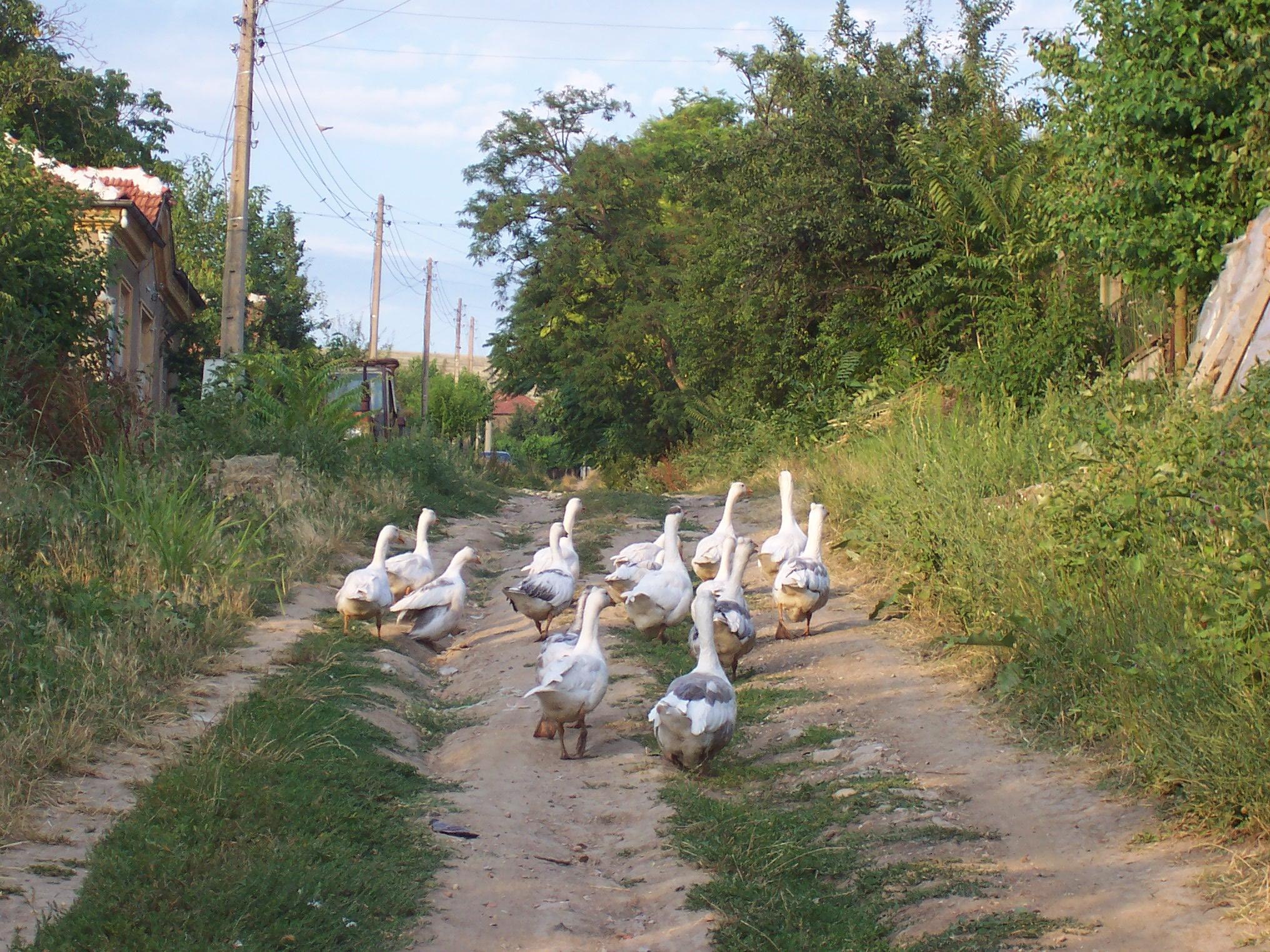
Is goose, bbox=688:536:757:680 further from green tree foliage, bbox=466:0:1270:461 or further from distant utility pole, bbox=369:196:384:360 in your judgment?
distant utility pole, bbox=369:196:384:360

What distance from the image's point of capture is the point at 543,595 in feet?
30.1

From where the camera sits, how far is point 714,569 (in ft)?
34.7

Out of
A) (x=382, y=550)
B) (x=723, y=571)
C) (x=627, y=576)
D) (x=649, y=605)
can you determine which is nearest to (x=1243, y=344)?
(x=723, y=571)

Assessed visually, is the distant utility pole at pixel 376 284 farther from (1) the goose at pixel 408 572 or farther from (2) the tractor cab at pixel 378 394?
(1) the goose at pixel 408 572

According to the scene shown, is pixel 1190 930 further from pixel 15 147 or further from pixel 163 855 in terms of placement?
pixel 15 147

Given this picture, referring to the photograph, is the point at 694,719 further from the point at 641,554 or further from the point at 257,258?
the point at 257,258

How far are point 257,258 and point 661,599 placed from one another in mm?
21173

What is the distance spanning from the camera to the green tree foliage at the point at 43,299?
10406 millimetres

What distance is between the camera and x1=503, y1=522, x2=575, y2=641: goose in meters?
9.16

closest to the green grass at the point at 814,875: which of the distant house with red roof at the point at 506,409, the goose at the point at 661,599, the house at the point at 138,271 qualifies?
the goose at the point at 661,599

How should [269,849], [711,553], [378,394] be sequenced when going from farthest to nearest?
[378,394] → [711,553] → [269,849]

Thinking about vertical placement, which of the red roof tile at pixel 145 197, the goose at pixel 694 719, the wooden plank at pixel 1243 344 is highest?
the red roof tile at pixel 145 197

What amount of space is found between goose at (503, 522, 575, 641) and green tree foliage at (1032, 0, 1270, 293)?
5702mm

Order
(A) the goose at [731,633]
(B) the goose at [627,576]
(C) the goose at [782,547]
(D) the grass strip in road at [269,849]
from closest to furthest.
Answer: (D) the grass strip in road at [269,849], (A) the goose at [731,633], (B) the goose at [627,576], (C) the goose at [782,547]
